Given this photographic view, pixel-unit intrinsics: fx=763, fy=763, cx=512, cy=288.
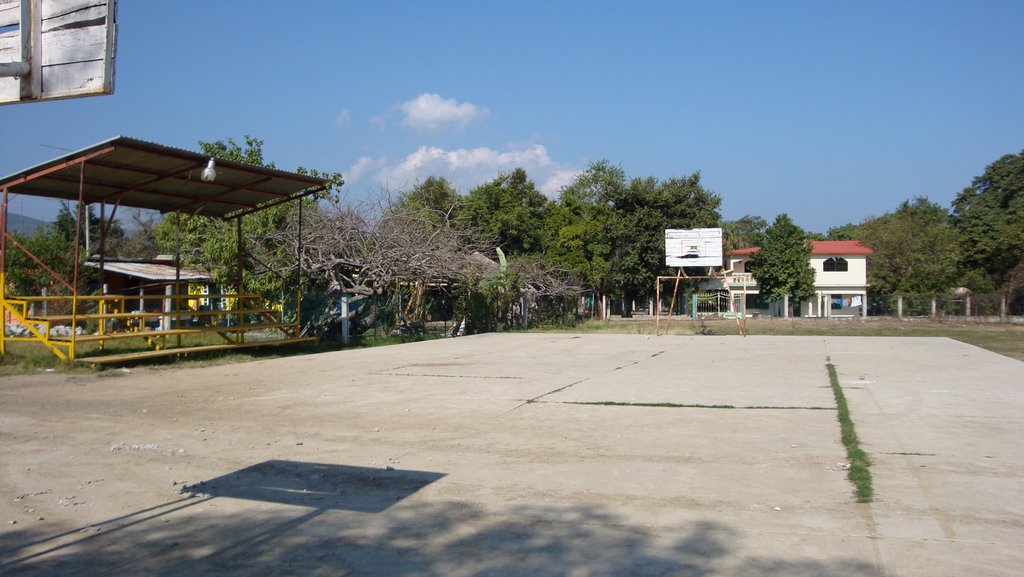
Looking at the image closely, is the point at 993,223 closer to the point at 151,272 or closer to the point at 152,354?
the point at 151,272

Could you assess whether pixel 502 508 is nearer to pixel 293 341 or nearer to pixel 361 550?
pixel 361 550

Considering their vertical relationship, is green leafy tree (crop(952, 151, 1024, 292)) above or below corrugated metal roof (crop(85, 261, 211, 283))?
above

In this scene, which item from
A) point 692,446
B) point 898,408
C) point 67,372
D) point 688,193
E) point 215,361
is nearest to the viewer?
point 692,446

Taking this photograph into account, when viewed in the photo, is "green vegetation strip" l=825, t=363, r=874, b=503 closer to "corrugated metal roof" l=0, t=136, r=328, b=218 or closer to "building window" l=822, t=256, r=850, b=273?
"corrugated metal roof" l=0, t=136, r=328, b=218

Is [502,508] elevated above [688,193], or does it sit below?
below

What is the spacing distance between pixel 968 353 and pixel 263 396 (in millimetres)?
19207

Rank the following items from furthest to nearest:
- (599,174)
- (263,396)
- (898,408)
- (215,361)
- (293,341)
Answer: (599,174), (293,341), (215,361), (263,396), (898,408)

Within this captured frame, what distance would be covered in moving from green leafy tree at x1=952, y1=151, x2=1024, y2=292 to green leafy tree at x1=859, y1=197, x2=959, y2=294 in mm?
1273

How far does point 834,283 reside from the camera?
5862 cm

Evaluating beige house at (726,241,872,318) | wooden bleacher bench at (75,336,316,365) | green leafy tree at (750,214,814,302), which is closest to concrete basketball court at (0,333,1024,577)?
wooden bleacher bench at (75,336,316,365)

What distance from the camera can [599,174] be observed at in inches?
2601

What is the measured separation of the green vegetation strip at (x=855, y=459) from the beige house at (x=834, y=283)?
48889 millimetres

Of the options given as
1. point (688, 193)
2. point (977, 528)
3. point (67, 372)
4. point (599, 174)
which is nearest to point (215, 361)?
point (67, 372)

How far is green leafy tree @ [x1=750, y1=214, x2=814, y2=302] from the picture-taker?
55906mm
